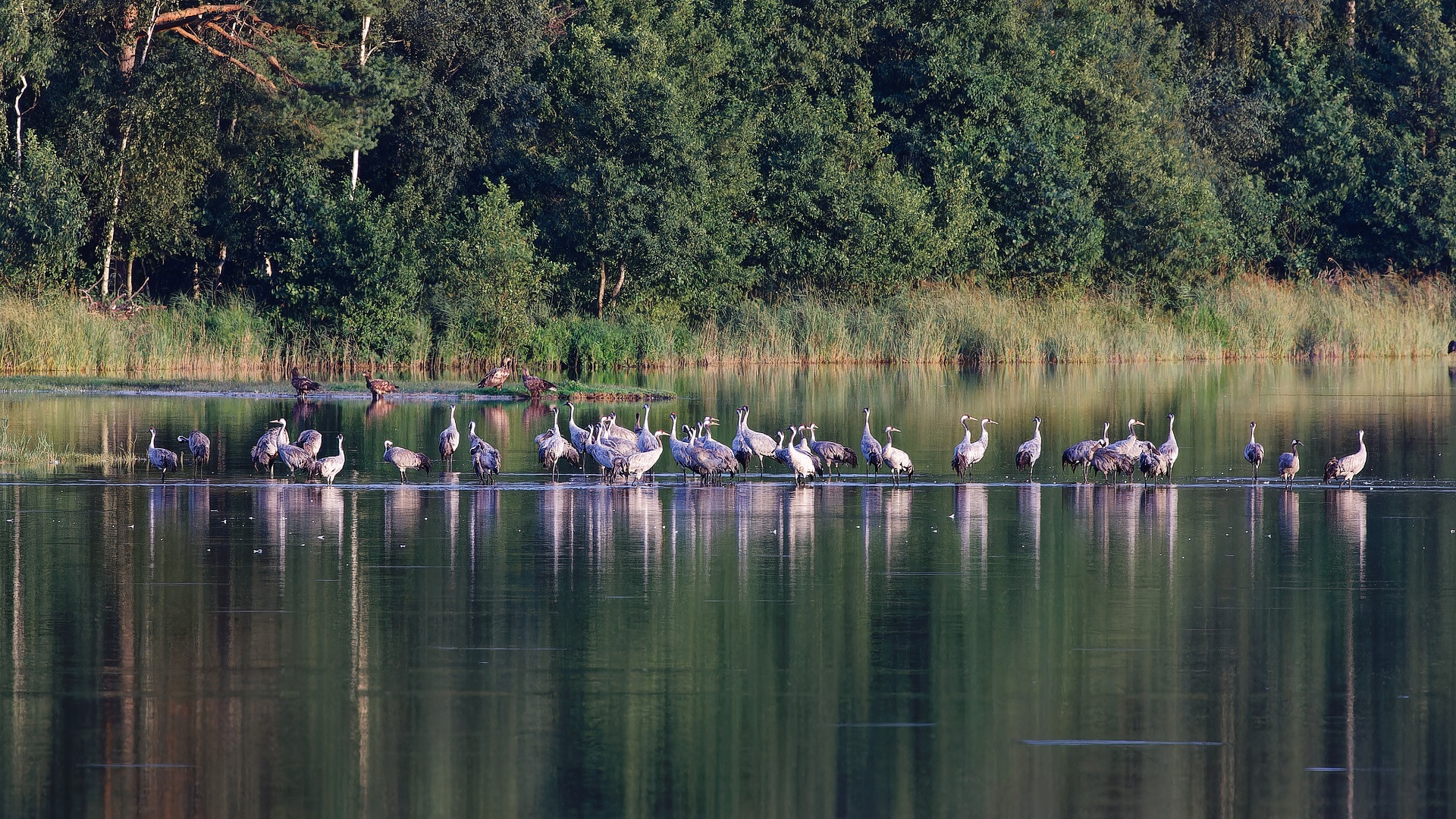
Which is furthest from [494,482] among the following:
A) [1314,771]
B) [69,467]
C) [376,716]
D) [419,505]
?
[1314,771]

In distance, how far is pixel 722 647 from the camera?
39.9ft

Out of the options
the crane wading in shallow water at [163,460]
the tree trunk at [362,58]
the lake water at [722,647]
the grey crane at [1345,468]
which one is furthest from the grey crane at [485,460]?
the tree trunk at [362,58]

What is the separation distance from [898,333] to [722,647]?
37.9m

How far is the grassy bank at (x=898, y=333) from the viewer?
132ft

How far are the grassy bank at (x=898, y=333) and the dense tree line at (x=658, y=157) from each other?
3.48 ft

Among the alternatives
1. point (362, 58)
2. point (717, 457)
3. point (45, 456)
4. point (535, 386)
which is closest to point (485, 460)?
point (717, 457)

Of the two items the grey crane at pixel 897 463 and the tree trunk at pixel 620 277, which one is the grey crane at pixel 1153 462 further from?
the tree trunk at pixel 620 277

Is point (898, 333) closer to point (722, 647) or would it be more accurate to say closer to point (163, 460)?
point (163, 460)

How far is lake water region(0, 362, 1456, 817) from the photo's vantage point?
930 cm

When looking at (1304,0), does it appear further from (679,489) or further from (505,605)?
(505,605)

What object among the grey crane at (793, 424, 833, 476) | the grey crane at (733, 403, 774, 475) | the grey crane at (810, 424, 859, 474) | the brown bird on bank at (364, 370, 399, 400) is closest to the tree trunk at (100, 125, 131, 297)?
the brown bird on bank at (364, 370, 399, 400)

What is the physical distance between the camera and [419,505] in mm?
19312

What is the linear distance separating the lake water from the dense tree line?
23.3 meters

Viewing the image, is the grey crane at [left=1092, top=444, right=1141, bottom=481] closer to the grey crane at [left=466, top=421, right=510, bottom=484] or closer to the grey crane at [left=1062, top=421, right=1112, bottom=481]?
the grey crane at [left=1062, top=421, right=1112, bottom=481]
